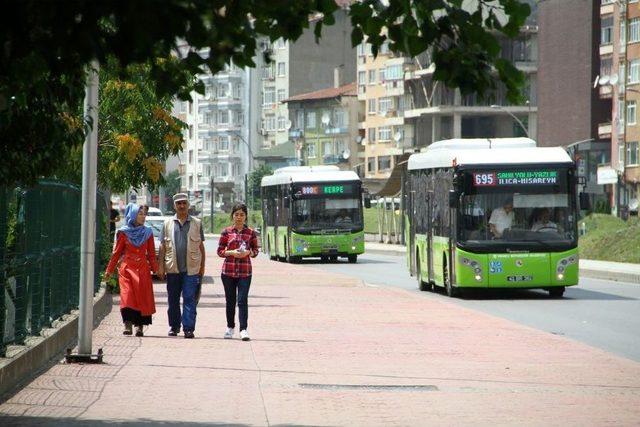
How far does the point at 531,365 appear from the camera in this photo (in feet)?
55.2

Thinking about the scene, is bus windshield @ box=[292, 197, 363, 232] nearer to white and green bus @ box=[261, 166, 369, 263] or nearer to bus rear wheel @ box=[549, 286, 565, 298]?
white and green bus @ box=[261, 166, 369, 263]

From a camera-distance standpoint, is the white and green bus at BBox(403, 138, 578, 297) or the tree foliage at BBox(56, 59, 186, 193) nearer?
the tree foliage at BBox(56, 59, 186, 193)

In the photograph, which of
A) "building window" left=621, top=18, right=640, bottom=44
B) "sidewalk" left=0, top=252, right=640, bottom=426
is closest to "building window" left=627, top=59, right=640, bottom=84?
"building window" left=621, top=18, right=640, bottom=44

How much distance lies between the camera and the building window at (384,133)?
145m

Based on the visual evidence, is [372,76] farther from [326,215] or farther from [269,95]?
[326,215]

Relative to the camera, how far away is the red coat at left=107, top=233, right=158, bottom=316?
20.8 meters

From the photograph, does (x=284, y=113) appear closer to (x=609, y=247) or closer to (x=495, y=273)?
(x=609, y=247)

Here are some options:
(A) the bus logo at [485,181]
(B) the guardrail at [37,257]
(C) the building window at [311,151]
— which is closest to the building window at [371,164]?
(C) the building window at [311,151]

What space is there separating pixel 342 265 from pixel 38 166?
4345 cm

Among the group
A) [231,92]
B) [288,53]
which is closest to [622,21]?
[288,53]

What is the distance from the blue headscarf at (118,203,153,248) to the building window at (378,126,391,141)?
124m

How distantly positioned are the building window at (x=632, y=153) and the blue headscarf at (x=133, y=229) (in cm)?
8089

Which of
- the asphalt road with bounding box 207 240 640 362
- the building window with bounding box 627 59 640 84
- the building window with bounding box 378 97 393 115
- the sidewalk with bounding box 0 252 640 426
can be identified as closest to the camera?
the sidewalk with bounding box 0 252 640 426

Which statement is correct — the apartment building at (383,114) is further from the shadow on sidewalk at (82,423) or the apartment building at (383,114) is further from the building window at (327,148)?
the shadow on sidewalk at (82,423)
